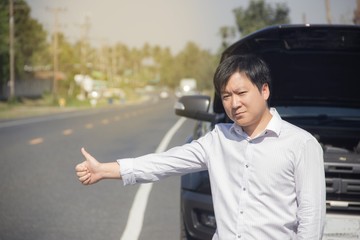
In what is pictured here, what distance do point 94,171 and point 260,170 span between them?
0.75 meters

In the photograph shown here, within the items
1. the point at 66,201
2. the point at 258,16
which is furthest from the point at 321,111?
the point at 258,16

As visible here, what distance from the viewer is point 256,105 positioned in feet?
8.64

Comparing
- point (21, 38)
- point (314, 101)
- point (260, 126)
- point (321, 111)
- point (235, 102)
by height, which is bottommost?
point (21, 38)

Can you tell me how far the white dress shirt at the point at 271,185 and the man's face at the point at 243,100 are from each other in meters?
0.07

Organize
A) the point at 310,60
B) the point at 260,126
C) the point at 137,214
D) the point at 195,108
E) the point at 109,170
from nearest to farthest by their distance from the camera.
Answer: the point at 260,126
the point at 109,170
the point at 310,60
the point at 195,108
the point at 137,214

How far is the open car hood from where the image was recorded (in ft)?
14.4

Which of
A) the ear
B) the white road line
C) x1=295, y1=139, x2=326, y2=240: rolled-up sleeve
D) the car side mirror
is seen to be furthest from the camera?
the white road line

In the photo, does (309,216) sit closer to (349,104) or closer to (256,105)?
(256,105)

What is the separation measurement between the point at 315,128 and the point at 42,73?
2702 inches

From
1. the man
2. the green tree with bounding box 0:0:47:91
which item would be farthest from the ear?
the green tree with bounding box 0:0:47:91

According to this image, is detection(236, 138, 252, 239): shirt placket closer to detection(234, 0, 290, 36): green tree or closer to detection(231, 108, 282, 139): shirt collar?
detection(231, 108, 282, 139): shirt collar

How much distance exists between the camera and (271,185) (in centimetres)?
260

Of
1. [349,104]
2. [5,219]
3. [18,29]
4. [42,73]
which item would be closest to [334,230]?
[349,104]

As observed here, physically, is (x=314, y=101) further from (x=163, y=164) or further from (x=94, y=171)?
(x=94, y=171)
